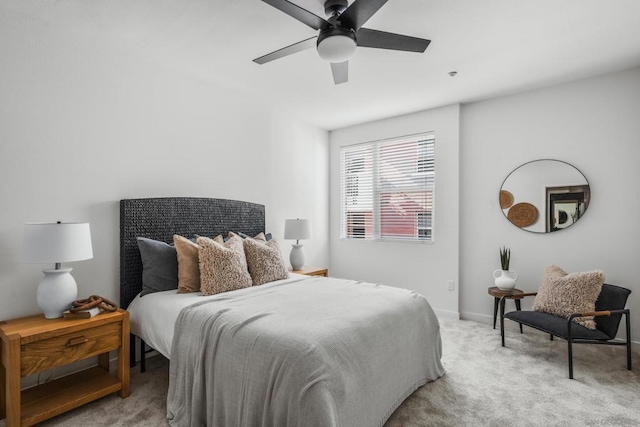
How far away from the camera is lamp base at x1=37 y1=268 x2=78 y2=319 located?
2.04 metres

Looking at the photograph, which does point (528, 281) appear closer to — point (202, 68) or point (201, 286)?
point (201, 286)

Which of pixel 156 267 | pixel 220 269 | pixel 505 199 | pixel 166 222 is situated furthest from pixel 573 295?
pixel 166 222

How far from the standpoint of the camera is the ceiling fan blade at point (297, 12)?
164 centimetres

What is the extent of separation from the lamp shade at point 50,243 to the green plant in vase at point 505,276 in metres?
3.59

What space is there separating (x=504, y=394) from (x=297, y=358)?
5.37 ft

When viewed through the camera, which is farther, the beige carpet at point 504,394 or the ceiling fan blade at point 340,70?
the ceiling fan blade at point 340,70

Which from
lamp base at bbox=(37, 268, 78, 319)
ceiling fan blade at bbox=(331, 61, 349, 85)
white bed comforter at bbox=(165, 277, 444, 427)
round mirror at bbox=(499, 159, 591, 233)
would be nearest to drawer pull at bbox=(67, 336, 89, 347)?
lamp base at bbox=(37, 268, 78, 319)

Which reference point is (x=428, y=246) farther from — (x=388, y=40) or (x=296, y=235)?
(x=388, y=40)

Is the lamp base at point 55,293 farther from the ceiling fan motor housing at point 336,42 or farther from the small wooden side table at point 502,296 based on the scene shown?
the small wooden side table at point 502,296

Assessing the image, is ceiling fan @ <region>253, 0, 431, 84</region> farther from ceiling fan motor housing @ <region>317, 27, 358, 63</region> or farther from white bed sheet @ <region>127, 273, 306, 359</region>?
white bed sheet @ <region>127, 273, 306, 359</region>

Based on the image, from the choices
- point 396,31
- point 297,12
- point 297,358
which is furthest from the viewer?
point 396,31

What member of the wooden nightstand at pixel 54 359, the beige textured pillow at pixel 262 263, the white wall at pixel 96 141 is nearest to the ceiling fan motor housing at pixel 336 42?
the beige textured pillow at pixel 262 263

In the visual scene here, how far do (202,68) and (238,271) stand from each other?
184 cm

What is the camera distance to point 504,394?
7.38 feet
